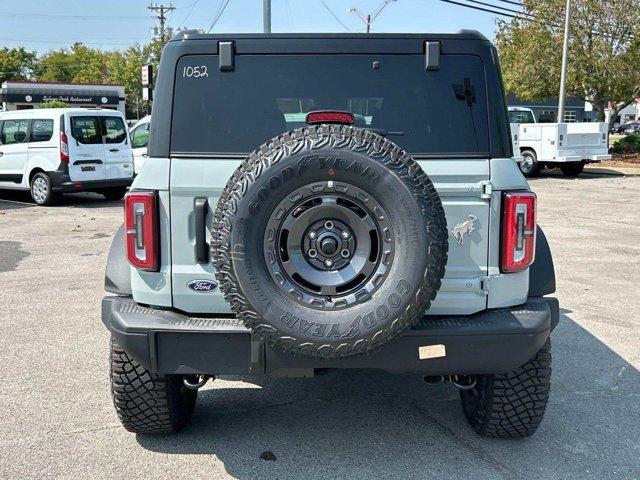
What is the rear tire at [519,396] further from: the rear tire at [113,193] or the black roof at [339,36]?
the rear tire at [113,193]

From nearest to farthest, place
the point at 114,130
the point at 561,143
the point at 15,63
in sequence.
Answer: the point at 114,130 → the point at 561,143 → the point at 15,63

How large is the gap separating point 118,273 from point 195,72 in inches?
41.9

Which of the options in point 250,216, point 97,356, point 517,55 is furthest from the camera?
point 517,55

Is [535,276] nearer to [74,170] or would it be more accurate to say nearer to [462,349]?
[462,349]

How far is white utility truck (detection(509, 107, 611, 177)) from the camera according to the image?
20.4 m

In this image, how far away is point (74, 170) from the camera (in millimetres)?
13680

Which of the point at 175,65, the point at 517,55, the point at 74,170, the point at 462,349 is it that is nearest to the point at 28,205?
the point at 74,170

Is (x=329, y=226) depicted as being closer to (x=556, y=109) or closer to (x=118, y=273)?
(x=118, y=273)

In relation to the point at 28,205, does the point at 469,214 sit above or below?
above

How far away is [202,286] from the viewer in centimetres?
320

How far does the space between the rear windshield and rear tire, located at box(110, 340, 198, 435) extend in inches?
46.2

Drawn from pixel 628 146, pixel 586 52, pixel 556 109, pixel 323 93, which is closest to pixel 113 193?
pixel 323 93

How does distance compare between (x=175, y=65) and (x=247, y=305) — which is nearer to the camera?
(x=247, y=305)

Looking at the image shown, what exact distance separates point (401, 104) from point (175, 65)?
109cm
